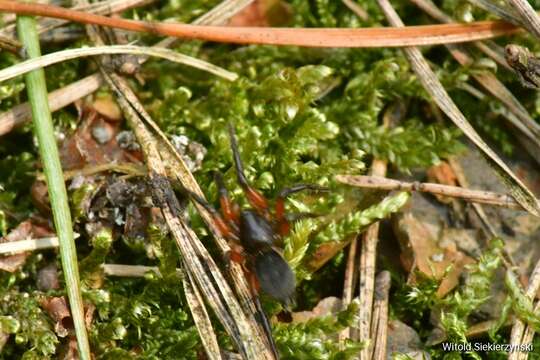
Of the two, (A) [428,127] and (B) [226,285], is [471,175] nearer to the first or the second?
(A) [428,127]

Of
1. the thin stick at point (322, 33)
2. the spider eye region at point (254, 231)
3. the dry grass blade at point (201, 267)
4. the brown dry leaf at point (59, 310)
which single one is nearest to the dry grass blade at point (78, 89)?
the thin stick at point (322, 33)

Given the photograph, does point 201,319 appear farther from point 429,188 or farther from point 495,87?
point 495,87

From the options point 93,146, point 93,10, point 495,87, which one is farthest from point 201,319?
point 495,87

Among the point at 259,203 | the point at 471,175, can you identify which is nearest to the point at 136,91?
the point at 259,203

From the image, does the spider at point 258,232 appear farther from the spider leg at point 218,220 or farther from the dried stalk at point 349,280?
the dried stalk at point 349,280

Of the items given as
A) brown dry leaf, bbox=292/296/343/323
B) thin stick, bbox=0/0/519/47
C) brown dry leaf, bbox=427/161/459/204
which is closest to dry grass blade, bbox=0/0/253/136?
thin stick, bbox=0/0/519/47

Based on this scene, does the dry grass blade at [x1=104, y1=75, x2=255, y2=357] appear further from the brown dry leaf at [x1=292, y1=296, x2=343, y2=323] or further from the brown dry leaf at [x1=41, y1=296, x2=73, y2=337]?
the brown dry leaf at [x1=41, y1=296, x2=73, y2=337]
